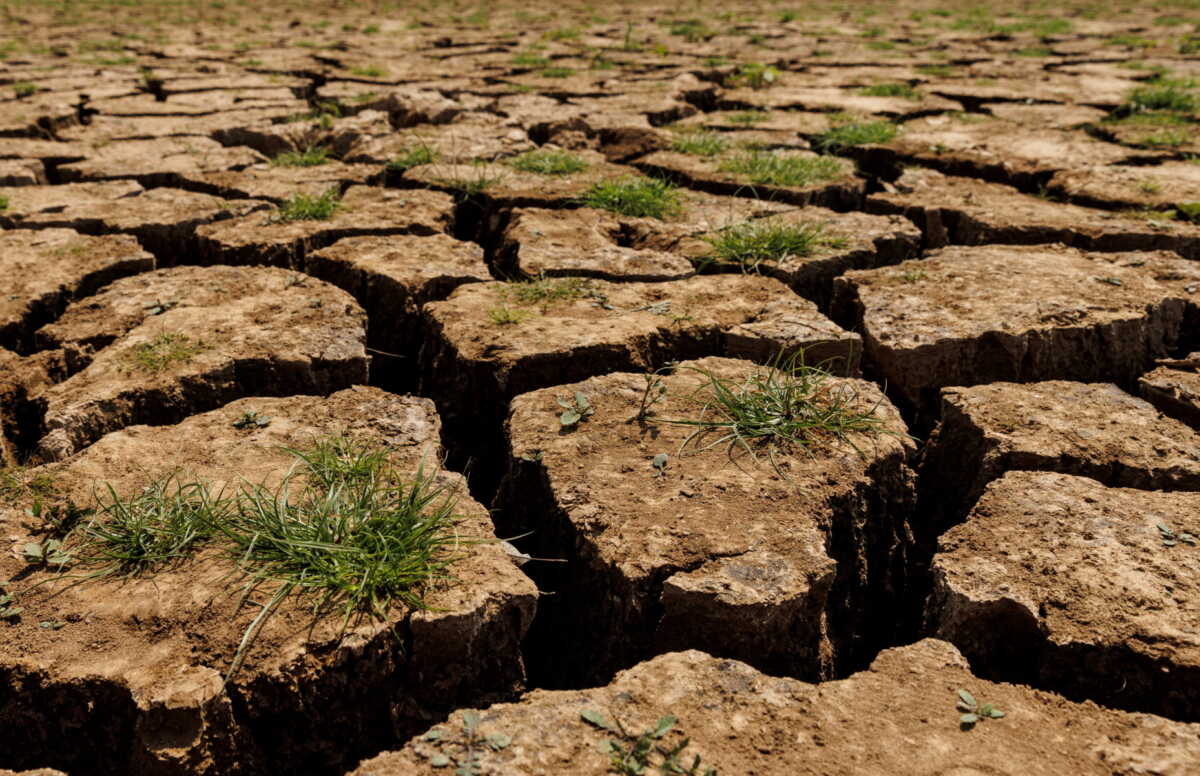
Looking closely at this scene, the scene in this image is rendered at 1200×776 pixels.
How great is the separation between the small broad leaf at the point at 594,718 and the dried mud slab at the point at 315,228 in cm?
209

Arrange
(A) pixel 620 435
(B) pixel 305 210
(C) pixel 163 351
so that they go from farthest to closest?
(B) pixel 305 210 < (C) pixel 163 351 < (A) pixel 620 435

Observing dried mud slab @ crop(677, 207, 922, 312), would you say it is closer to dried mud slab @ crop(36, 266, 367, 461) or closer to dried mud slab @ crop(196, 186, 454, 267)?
dried mud slab @ crop(196, 186, 454, 267)

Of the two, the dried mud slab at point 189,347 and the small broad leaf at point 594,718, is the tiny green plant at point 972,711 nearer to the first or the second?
the small broad leaf at point 594,718

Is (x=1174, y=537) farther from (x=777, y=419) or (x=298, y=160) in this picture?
(x=298, y=160)

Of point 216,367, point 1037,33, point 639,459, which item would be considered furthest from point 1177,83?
point 216,367

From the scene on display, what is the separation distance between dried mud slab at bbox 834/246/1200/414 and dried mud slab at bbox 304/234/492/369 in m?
1.12

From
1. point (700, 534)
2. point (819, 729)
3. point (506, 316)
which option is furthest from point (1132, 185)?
point (819, 729)

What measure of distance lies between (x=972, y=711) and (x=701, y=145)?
3.10 metres

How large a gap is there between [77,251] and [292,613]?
2.02 meters

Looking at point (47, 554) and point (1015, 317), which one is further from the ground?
point (1015, 317)

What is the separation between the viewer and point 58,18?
9.66m

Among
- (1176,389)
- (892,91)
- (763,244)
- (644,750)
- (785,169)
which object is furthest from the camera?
(892,91)

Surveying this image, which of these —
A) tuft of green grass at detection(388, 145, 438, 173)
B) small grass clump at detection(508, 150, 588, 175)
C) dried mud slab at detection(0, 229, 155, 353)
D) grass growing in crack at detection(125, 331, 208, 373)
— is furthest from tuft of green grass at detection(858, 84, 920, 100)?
grass growing in crack at detection(125, 331, 208, 373)

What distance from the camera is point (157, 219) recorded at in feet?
10.6
